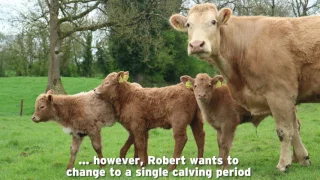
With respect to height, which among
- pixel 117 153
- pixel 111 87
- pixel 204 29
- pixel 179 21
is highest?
pixel 179 21

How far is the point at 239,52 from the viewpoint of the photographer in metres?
7.52

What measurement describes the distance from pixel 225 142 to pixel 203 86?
1.22 meters

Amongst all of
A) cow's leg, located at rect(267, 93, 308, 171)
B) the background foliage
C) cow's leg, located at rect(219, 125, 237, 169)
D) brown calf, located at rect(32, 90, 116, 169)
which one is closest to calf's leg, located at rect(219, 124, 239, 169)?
cow's leg, located at rect(219, 125, 237, 169)

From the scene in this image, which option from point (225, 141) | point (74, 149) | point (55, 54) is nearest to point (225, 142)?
point (225, 141)

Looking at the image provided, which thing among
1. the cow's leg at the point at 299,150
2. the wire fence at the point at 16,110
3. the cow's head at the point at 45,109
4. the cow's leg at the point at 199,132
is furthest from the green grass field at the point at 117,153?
the wire fence at the point at 16,110

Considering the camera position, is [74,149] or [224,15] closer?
[224,15]

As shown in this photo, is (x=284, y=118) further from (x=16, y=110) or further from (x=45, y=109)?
(x=16, y=110)

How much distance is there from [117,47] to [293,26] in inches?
1250

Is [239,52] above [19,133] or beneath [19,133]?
above

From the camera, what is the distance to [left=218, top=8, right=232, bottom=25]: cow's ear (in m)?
7.17

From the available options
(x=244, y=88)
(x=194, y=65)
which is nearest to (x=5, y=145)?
(x=244, y=88)

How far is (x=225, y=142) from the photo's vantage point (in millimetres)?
8375

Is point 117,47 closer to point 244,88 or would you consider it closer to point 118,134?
point 118,134

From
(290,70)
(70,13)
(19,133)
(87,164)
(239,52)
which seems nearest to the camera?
(290,70)
